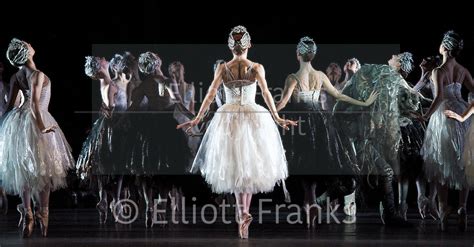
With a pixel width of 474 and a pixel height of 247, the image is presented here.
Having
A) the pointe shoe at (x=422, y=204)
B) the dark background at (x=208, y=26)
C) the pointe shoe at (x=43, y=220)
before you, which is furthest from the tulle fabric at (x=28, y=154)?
the pointe shoe at (x=422, y=204)

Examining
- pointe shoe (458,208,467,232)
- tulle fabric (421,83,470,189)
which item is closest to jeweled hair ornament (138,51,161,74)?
tulle fabric (421,83,470,189)

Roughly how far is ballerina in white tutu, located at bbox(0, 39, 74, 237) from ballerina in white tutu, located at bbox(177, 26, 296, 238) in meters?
1.04

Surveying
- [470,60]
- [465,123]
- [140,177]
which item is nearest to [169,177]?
[140,177]

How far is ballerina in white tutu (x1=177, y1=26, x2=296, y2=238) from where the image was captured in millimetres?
6656

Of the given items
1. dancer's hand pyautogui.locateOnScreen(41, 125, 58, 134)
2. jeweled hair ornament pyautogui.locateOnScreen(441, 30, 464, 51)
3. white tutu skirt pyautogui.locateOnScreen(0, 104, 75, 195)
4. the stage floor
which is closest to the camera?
the stage floor

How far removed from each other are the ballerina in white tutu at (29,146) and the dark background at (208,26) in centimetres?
253

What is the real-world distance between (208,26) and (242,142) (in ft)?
10.5

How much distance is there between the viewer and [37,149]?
22.6 feet

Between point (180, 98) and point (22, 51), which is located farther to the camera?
point (180, 98)

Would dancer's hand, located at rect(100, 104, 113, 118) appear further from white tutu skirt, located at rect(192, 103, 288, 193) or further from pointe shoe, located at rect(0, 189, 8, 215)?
pointe shoe, located at rect(0, 189, 8, 215)

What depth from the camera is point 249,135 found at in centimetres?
671

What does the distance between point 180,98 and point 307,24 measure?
73.4 inches

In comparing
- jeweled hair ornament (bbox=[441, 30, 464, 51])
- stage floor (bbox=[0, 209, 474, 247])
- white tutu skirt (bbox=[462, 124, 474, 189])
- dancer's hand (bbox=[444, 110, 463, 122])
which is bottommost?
stage floor (bbox=[0, 209, 474, 247])

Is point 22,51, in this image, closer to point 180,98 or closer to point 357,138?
point 180,98
